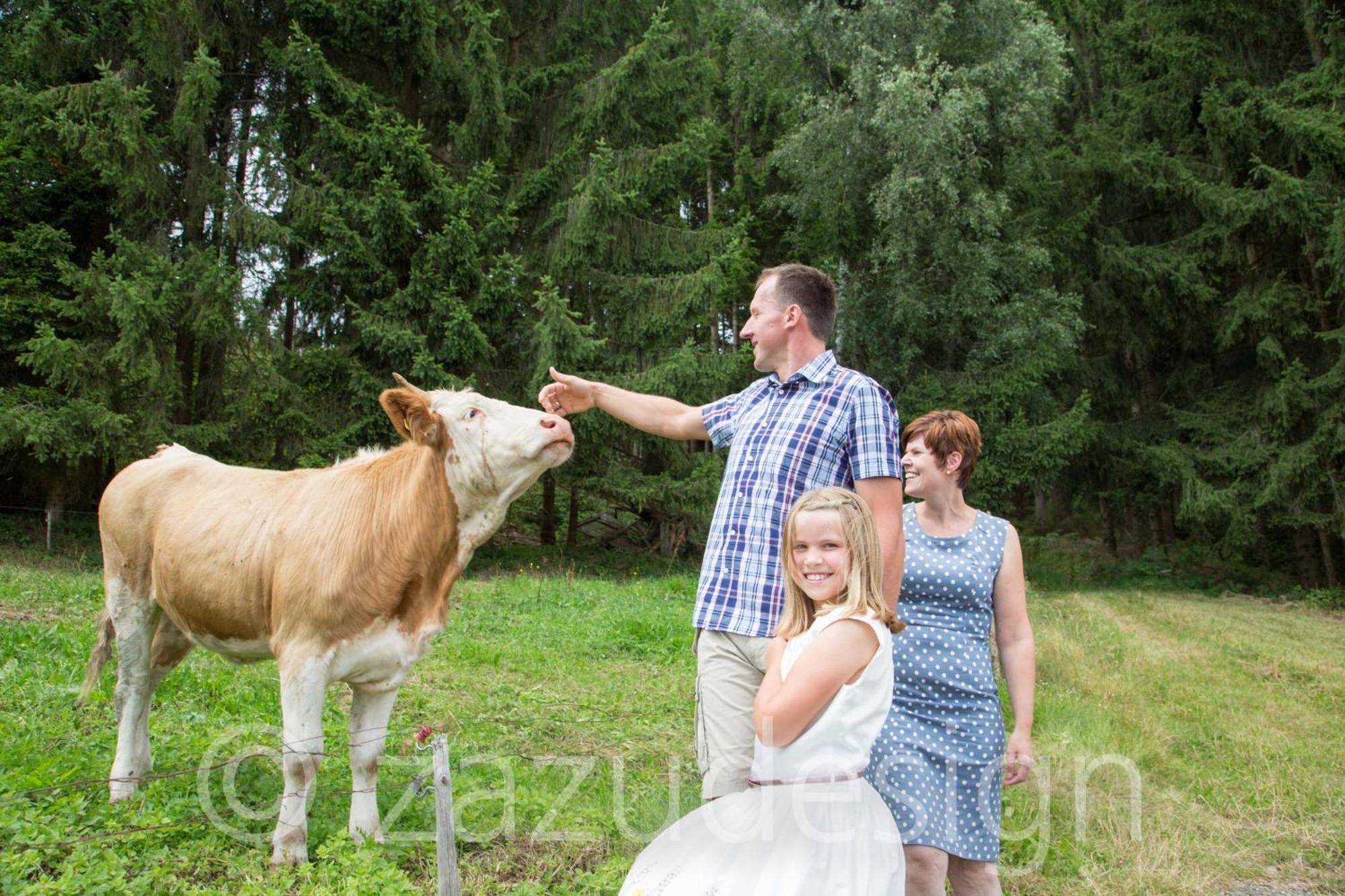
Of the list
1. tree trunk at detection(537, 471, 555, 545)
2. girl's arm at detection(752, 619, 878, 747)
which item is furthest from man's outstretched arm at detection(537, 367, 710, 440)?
tree trunk at detection(537, 471, 555, 545)

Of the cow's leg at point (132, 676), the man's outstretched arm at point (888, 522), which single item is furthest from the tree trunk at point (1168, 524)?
the cow's leg at point (132, 676)

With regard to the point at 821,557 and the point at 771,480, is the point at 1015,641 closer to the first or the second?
the point at 771,480

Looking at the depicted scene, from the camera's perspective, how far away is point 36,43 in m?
14.8

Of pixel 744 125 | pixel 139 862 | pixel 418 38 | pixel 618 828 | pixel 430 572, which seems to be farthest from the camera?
pixel 744 125

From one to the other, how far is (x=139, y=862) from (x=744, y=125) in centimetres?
2233

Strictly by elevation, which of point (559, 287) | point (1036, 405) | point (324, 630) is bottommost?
point (324, 630)

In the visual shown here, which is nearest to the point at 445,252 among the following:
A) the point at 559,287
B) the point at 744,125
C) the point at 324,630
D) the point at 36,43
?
the point at 559,287

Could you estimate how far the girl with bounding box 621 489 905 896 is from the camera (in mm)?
2127

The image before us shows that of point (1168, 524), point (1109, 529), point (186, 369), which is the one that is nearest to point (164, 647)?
point (186, 369)

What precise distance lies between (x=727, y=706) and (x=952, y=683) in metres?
0.73

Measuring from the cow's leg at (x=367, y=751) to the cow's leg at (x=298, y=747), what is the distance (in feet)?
0.69

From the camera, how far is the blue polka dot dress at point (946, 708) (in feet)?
9.50

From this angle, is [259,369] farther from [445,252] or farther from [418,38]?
[418,38]

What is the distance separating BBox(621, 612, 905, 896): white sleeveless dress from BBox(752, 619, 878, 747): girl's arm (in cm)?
2
